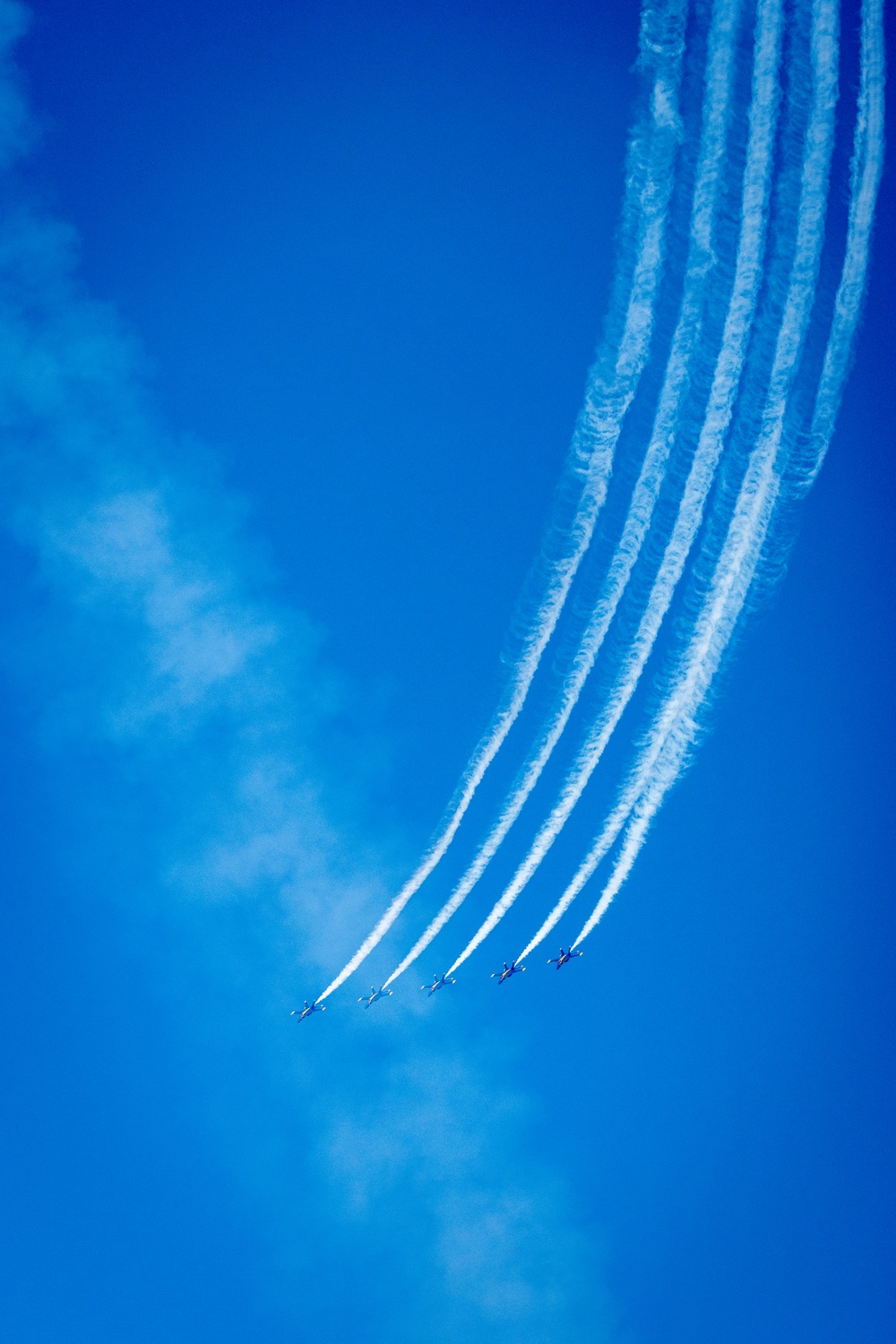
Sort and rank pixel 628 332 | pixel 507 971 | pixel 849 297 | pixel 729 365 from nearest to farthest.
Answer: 1. pixel 729 365
2. pixel 849 297
3. pixel 628 332
4. pixel 507 971

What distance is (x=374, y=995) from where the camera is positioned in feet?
51.1

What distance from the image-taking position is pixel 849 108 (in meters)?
11.3

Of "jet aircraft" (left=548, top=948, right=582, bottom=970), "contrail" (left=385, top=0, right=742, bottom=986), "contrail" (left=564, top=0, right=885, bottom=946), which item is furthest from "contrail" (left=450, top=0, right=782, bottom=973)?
"jet aircraft" (left=548, top=948, right=582, bottom=970)

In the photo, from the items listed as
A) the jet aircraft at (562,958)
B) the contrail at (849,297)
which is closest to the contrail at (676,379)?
the contrail at (849,297)

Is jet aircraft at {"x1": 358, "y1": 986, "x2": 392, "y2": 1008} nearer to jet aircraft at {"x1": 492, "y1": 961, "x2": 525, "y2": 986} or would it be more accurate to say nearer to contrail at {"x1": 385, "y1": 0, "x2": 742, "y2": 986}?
jet aircraft at {"x1": 492, "y1": 961, "x2": 525, "y2": 986}

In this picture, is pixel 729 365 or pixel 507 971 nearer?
pixel 729 365

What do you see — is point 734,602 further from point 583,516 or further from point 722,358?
point 722,358

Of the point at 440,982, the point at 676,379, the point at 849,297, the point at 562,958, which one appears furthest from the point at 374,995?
the point at 849,297

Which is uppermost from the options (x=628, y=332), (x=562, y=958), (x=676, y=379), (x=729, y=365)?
(x=628, y=332)

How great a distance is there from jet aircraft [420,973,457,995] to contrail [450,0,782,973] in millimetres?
4826

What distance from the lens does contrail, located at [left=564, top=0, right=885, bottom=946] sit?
Answer: 11445 mm

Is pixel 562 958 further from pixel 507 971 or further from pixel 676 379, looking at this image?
pixel 676 379

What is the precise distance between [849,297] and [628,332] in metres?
2.92

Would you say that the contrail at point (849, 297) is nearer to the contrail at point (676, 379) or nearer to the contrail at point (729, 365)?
the contrail at point (729, 365)
